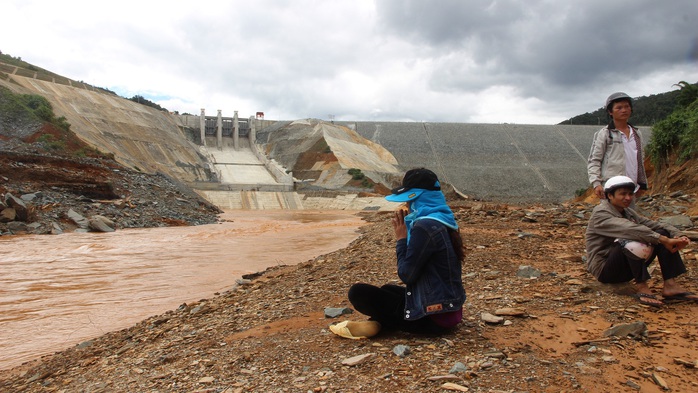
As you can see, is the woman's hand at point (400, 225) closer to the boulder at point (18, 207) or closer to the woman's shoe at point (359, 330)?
the woman's shoe at point (359, 330)

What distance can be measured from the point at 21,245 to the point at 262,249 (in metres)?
7.05

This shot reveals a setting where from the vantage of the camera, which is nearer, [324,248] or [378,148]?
[324,248]

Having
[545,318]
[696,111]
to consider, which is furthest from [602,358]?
[696,111]

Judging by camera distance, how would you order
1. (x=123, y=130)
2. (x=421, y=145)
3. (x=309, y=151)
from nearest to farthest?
(x=123, y=130) → (x=309, y=151) → (x=421, y=145)

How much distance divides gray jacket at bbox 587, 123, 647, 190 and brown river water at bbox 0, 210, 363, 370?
5.87 m

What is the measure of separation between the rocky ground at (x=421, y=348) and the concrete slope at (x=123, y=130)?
122 ft

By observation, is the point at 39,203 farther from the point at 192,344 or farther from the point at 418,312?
the point at 418,312

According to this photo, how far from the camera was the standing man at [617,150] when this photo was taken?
198 inches

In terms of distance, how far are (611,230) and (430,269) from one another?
6.61 feet

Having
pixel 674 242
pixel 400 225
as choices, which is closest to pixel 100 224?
pixel 400 225

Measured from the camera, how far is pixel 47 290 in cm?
922

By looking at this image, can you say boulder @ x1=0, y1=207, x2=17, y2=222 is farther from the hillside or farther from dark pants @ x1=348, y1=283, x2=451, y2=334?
dark pants @ x1=348, y1=283, x2=451, y2=334

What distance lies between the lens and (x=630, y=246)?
427cm

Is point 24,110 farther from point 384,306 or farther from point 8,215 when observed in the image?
point 384,306
